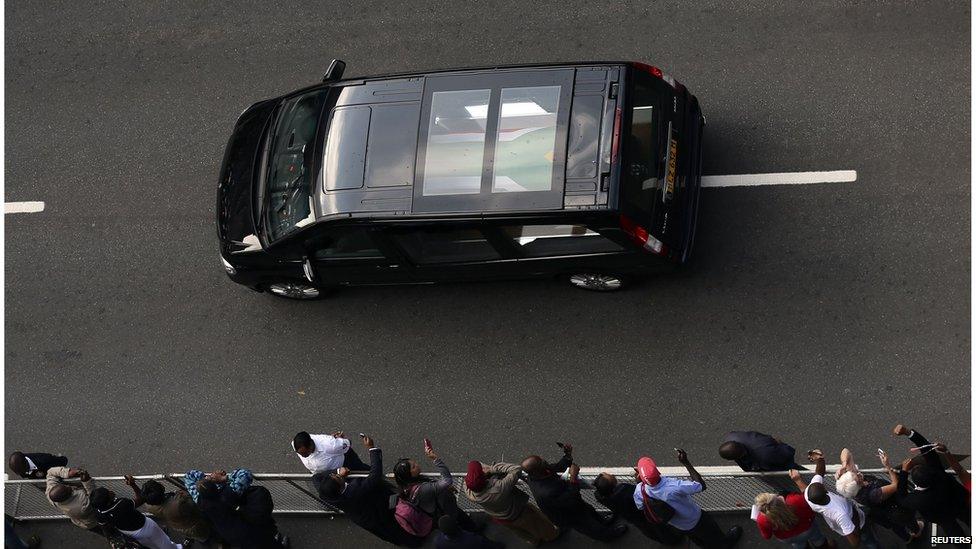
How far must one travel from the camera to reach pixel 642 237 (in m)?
7.77

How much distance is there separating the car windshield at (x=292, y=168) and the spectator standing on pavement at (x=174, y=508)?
2.45 metres

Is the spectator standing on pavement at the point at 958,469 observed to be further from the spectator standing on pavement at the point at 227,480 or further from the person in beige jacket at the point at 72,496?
the person in beige jacket at the point at 72,496

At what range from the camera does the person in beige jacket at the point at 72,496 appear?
738 centimetres

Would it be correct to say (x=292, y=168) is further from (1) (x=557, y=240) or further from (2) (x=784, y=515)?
(2) (x=784, y=515)

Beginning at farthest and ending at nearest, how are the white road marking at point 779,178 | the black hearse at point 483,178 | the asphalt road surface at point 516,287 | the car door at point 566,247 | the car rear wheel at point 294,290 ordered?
the car rear wheel at point 294,290
the white road marking at point 779,178
the asphalt road surface at point 516,287
the car door at point 566,247
the black hearse at point 483,178

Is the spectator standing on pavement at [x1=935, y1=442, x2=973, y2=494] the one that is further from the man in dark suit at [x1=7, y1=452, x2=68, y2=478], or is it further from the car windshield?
the man in dark suit at [x1=7, y1=452, x2=68, y2=478]

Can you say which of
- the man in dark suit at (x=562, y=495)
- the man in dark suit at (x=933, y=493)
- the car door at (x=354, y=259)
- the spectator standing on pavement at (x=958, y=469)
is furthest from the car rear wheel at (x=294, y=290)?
the spectator standing on pavement at (x=958, y=469)

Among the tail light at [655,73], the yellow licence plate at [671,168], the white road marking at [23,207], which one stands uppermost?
the tail light at [655,73]

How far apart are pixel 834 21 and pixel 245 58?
6.58 m

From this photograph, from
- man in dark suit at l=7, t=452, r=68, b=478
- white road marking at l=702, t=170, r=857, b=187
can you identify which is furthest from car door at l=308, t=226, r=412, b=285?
white road marking at l=702, t=170, r=857, b=187

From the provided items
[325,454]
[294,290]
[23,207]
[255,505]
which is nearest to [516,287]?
[294,290]

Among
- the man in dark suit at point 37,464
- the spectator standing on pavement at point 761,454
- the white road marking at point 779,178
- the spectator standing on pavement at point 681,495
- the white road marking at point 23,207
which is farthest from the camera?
the white road marking at point 23,207

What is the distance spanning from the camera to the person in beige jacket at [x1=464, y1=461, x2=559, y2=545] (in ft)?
22.1

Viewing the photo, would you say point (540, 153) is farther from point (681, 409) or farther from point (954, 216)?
point (954, 216)
